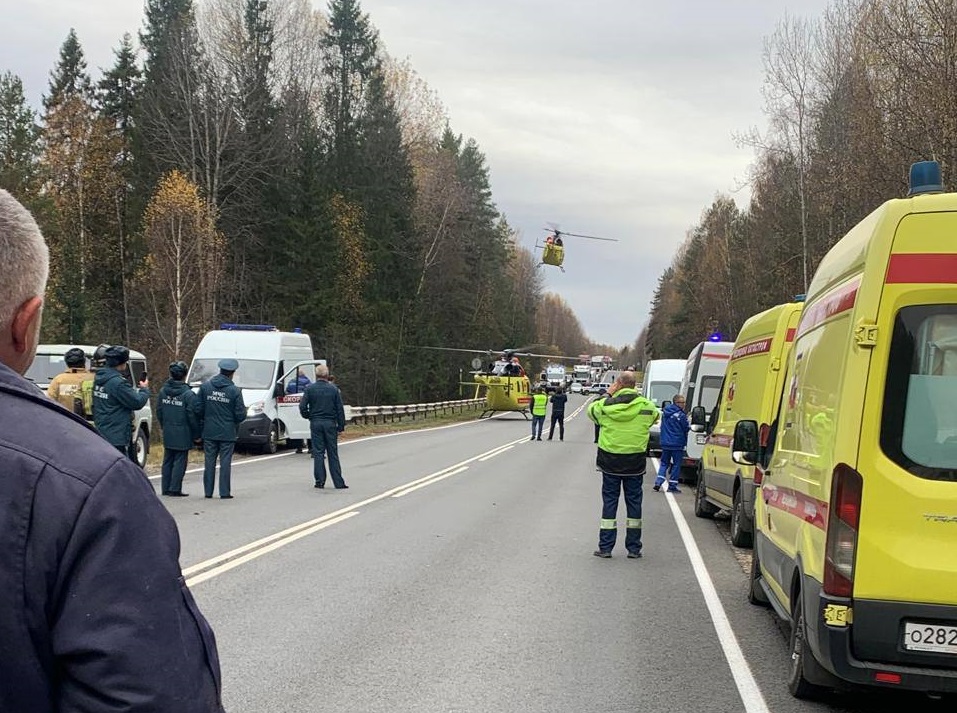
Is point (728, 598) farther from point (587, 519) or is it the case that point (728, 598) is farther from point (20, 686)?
point (20, 686)

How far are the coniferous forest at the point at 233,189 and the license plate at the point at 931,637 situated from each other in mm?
32640

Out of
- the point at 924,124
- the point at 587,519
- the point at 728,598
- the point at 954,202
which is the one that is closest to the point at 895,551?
the point at 954,202

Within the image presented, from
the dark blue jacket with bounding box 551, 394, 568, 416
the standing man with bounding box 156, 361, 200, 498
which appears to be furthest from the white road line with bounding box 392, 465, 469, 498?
the dark blue jacket with bounding box 551, 394, 568, 416

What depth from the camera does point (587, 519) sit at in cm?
→ 1345

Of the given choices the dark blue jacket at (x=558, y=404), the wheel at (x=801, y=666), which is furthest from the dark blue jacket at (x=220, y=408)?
the dark blue jacket at (x=558, y=404)

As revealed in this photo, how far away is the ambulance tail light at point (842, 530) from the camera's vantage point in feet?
15.6

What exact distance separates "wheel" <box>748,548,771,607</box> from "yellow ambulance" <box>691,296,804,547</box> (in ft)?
3.57

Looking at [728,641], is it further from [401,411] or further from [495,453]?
[401,411]

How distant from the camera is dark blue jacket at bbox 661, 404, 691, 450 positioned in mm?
17438

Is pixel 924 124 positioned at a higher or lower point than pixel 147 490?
higher

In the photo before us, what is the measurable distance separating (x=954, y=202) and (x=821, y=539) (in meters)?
1.86

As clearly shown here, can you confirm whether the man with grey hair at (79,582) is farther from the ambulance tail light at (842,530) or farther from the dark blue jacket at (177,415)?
the dark blue jacket at (177,415)

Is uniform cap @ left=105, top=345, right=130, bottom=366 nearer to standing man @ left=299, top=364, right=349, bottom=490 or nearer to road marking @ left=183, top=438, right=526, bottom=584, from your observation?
road marking @ left=183, top=438, right=526, bottom=584

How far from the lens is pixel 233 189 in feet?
148
